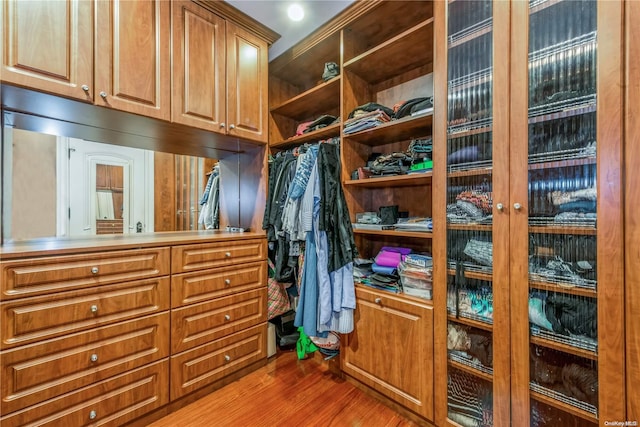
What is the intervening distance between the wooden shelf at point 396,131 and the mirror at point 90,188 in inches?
53.3

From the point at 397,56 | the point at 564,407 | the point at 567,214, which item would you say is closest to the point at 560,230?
the point at 567,214

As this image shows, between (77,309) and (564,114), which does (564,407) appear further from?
(77,309)

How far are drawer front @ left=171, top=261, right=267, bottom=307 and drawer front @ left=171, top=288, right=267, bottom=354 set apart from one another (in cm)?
4

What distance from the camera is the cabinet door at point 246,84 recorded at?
185 centimetres

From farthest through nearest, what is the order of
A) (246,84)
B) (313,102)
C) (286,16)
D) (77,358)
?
(313,102), (246,84), (286,16), (77,358)

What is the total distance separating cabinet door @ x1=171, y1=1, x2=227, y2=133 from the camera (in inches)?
62.8

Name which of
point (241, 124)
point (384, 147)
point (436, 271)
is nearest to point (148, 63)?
point (241, 124)

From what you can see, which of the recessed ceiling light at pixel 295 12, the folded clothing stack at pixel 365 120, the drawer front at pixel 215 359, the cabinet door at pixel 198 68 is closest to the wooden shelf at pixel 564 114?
the folded clothing stack at pixel 365 120

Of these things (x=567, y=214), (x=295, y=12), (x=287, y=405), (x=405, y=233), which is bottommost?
(x=287, y=405)

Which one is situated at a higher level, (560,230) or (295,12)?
(295,12)

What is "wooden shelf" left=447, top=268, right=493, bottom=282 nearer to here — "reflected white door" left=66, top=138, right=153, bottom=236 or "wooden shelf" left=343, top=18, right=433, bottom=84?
"wooden shelf" left=343, top=18, right=433, bottom=84

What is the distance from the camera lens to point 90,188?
166cm

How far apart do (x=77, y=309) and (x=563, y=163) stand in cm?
219

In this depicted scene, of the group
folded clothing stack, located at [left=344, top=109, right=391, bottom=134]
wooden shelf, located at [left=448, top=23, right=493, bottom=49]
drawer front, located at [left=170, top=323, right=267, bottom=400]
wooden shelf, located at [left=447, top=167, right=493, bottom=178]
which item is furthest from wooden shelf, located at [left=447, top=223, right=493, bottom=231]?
drawer front, located at [left=170, top=323, right=267, bottom=400]
